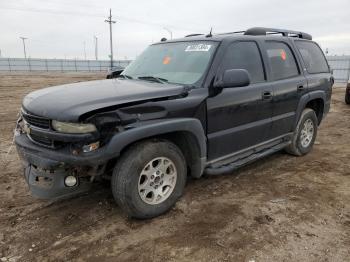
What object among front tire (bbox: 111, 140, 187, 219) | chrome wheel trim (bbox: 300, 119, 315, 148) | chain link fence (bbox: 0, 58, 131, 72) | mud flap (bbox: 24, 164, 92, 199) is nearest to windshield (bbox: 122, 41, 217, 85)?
front tire (bbox: 111, 140, 187, 219)

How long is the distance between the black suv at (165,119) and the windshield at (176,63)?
0.01 metres

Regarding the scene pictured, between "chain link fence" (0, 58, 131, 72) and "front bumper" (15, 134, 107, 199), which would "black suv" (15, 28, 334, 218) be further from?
"chain link fence" (0, 58, 131, 72)

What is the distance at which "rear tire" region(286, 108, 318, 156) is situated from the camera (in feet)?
18.1

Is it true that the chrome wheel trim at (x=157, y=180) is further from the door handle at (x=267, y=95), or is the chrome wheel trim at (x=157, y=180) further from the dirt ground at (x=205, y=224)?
the door handle at (x=267, y=95)

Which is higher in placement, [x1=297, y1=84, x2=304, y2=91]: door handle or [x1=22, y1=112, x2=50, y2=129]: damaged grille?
[x1=297, y1=84, x2=304, y2=91]: door handle

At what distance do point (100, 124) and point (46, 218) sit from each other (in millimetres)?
1363

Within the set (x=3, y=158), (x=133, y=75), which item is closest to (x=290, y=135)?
(x=133, y=75)

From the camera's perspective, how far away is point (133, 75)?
14.7ft

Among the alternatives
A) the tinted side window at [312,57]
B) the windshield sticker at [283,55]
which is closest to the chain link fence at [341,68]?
the tinted side window at [312,57]

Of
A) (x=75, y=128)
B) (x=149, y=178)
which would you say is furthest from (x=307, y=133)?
(x=75, y=128)

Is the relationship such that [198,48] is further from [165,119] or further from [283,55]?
[283,55]

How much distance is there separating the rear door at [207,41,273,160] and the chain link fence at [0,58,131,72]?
3944cm

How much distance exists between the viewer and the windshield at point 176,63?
3.94 m

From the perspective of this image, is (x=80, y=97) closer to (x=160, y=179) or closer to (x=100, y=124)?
(x=100, y=124)
